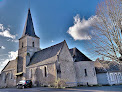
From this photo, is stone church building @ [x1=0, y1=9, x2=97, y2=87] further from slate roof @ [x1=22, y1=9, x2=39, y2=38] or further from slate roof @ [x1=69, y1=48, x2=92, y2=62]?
slate roof @ [x1=22, y1=9, x2=39, y2=38]

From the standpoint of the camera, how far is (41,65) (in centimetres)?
2328

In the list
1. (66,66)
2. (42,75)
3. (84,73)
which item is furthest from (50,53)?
(84,73)

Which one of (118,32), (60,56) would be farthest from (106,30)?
(60,56)

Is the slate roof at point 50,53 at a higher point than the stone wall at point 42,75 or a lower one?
higher

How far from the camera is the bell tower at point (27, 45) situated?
2845 cm

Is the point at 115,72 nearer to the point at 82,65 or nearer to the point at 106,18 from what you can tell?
the point at 82,65

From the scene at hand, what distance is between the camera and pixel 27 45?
30.1 meters

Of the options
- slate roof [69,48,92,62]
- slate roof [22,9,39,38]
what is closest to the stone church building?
slate roof [69,48,92,62]

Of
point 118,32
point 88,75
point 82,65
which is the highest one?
point 118,32

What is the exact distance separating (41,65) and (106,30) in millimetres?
16988

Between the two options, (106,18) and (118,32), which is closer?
(118,32)

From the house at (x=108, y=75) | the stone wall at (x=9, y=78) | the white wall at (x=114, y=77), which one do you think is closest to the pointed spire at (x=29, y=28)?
the stone wall at (x=9, y=78)

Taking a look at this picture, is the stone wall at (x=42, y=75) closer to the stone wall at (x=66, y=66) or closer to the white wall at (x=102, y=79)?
the stone wall at (x=66, y=66)

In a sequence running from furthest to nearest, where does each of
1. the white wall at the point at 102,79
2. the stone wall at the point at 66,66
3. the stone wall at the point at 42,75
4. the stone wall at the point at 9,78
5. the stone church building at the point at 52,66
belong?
the stone wall at the point at 9,78 < the white wall at the point at 102,79 < the stone wall at the point at 66,66 < the stone church building at the point at 52,66 < the stone wall at the point at 42,75
